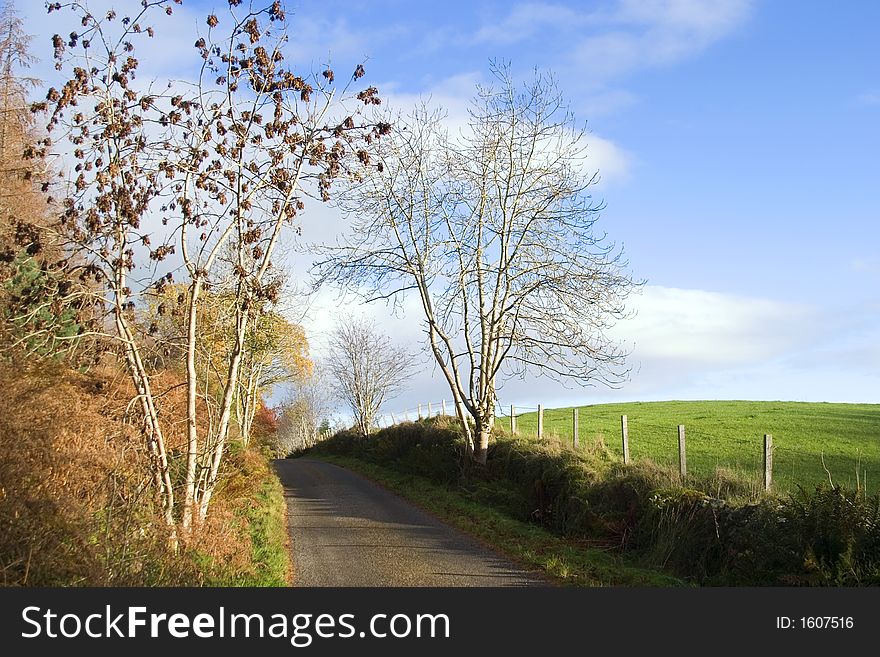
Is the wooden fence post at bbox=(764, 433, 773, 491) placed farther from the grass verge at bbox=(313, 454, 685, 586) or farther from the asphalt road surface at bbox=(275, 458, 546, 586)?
the asphalt road surface at bbox=(275, 458, 546, 586)

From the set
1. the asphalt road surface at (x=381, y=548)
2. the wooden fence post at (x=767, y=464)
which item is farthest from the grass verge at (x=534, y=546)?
the wooden fence post at (x=767, y=464)

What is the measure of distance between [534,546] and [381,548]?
2.88 meters

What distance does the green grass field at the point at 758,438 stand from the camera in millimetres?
21000

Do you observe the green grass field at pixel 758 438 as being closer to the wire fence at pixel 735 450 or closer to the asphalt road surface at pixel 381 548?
the wire fence at pixel 735 450

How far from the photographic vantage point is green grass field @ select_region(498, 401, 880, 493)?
21000mm

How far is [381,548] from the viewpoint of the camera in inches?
558

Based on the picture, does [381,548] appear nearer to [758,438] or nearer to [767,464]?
[767,464]

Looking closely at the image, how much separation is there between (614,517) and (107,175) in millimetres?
10849

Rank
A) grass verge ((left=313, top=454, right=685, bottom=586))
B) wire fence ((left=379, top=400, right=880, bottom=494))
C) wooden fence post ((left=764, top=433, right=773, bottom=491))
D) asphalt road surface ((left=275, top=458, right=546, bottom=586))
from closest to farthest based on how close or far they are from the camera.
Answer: grass verge ((left=313, top=454, right=685, bottom=586)), asphalt road surface ((left=275, top=458, right=546, bottom=586)), wooden fence post ((left=764, top=433, right=773, bottom=491)), wire fence ((left=379, top=400, right=880, bottom=494))

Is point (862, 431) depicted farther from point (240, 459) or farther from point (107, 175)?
point (107, 175)

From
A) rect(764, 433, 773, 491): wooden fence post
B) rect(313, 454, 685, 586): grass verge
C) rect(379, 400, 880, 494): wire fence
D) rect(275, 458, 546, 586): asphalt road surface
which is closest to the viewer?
rect(313, 454, 685, 586): grass verge

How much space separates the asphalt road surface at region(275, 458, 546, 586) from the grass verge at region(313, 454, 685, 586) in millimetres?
385

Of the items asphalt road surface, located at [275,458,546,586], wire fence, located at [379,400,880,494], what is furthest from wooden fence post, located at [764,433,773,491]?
Answer: asphalt road surface, located at [275,458,546,586]

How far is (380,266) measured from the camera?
23000 mm
